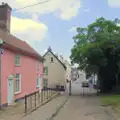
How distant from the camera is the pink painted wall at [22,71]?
30.3 metres

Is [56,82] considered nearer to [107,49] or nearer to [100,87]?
[100,87]

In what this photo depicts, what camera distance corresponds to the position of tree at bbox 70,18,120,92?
55125 millimetres

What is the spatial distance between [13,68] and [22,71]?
4314 millimetres

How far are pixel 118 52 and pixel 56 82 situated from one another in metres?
34.1

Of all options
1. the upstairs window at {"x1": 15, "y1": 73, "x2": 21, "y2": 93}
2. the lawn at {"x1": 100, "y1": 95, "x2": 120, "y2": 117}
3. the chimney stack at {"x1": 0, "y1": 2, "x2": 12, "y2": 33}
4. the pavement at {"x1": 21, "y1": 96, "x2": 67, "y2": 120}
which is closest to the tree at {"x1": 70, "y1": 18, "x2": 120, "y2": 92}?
the lawn at {"x1": 100, "y1": 95, "x2": 120, "y2": 117}

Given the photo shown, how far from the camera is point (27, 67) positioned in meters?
40.8

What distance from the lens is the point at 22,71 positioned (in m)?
37.7

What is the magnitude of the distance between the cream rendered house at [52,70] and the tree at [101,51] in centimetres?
2268

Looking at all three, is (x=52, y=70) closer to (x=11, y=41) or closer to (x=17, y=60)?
(x=11, y=41)

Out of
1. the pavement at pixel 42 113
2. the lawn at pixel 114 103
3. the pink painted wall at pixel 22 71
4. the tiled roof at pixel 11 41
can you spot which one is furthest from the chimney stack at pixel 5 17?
the pavement at pixel 42 113

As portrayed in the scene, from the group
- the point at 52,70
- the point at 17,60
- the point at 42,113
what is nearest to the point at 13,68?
the point at 17,60

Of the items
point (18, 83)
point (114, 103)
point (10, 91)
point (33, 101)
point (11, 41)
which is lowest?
point (114, 103)

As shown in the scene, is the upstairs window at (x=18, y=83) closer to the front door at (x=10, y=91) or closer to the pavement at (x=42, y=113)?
the front door at (x=10, y=91)

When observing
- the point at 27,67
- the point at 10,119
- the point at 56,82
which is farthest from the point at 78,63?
the point at 10,119
